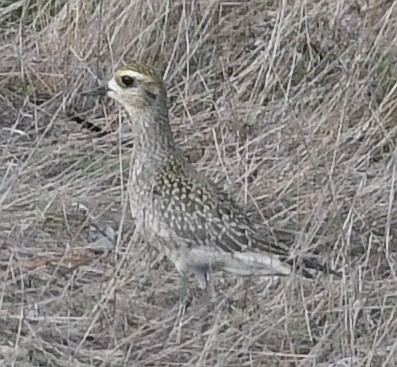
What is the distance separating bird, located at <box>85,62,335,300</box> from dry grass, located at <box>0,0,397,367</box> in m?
0.11

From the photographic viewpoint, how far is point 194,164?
586 centimetres

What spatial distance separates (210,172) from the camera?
5.66 metres

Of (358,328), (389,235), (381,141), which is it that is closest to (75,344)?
(358,328)

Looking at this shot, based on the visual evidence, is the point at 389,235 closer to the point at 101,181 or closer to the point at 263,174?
the point at 263,174

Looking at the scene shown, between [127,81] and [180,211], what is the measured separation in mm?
510

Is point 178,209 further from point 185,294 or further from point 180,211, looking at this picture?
point 185,294

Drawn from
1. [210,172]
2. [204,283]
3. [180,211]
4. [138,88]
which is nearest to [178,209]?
[180,211]

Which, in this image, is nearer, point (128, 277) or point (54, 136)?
point (128, 277)

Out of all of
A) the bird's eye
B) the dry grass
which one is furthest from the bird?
the dry grass

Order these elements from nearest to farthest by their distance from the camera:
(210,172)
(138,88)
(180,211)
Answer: (180,211) < (138,88) < (210,172)

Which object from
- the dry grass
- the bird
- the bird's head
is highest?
the bird's head

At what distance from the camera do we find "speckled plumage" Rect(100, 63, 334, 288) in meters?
4.64

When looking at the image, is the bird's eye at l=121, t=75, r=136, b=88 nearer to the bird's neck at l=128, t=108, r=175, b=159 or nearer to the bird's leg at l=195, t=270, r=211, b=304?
the bird's neck at l=128, t=108, r=175, b=159

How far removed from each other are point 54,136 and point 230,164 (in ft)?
3.04
